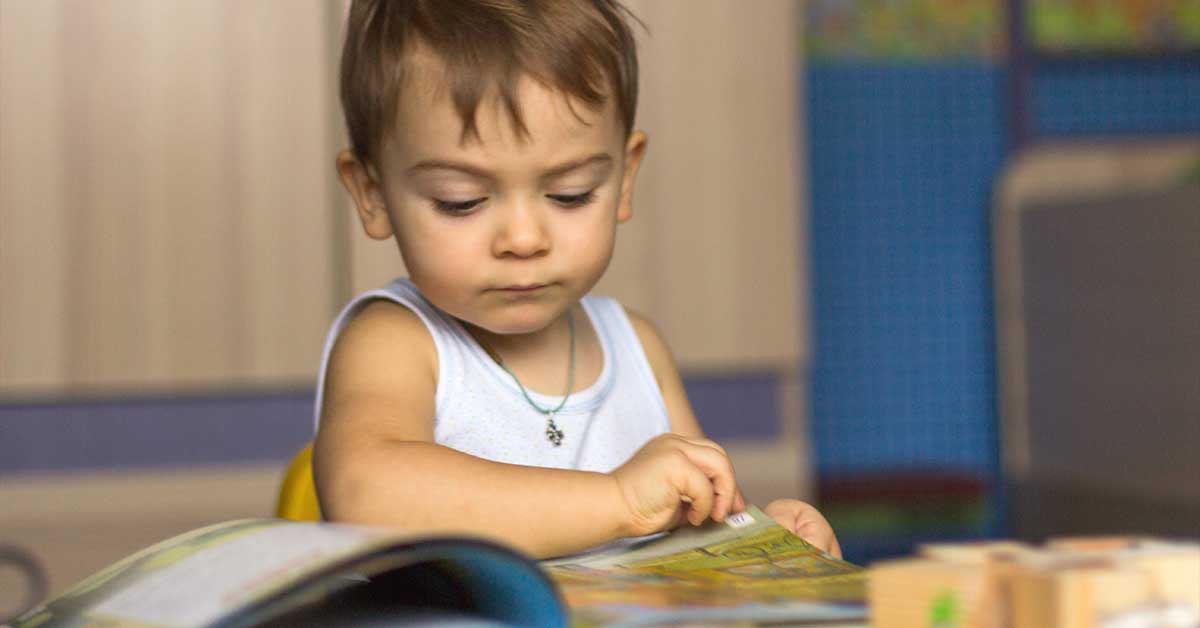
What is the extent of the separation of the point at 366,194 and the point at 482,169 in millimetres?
156

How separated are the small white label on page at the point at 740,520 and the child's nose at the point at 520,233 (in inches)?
8.0

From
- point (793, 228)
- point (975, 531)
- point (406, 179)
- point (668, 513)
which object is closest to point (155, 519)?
point (793, 228)

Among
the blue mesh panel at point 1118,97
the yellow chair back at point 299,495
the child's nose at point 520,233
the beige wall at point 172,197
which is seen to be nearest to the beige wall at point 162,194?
the beige wall at point 172,197

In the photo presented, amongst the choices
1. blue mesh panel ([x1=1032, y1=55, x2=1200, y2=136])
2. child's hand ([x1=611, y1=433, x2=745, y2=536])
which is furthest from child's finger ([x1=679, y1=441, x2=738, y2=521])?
blue mesh panel ([x1=1032, y1=55, x2=1200, y2=136])

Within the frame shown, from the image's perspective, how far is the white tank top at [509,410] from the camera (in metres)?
0.86

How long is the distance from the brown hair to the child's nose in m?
0.05

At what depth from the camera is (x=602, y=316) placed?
102 centimetres

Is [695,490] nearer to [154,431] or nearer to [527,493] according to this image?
[527,493]

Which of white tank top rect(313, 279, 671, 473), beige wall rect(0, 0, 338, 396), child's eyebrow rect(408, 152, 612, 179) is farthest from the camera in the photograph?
beige wall rect(0, 0, 338, 396)

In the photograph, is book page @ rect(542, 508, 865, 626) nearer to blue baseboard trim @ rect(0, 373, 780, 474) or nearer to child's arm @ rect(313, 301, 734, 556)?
child's arm @ rect(313, 301, 734, 556)

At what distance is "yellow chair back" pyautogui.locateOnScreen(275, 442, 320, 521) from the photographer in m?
0.94

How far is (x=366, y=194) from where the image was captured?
0.88 metres

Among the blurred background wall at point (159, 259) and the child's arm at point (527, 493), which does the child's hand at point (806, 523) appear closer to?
the child's arm at point (527, 493)

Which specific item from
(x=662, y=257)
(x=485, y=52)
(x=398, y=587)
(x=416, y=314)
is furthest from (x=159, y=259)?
(x=398, y=587)
